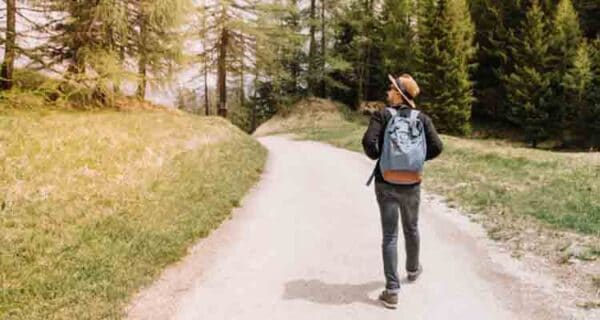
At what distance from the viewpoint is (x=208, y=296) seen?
16.0 ft

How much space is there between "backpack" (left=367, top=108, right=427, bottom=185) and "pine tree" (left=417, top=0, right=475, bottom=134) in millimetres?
26104

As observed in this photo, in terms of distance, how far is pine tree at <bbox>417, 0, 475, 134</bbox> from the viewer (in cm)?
2927

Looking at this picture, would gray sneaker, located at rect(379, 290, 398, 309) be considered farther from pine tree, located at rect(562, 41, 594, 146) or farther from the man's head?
pine tree, located at rect(562, 41, 594, 146)

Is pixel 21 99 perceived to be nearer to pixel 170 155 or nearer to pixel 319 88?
pixel 170 155

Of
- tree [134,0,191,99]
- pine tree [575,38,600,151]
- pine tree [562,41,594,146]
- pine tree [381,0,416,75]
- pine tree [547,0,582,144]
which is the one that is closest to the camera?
tree [134,0,191,99]

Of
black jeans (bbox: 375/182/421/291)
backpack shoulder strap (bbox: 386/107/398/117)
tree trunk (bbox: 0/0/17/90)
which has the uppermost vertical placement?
tree trunk (bbox: 0/0/17/90)

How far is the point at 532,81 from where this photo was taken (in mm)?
27828

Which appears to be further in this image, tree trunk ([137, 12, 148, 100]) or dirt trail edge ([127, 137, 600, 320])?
tree trunk ([137, 12, 148, 100])

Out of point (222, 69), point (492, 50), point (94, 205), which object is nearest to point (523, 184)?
point (94, 205)

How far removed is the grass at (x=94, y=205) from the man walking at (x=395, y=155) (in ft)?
8.98

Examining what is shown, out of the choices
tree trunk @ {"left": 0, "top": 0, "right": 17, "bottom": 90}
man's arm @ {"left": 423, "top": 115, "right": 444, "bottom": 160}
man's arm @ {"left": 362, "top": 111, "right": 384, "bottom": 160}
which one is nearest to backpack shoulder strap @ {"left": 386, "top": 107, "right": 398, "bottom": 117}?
man's arm @ {"left": 362, "top": 111, "right": 384, "bottom": 160}

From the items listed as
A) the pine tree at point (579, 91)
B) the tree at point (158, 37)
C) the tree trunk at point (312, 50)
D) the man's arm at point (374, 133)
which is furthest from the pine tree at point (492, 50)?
the man's arm at point (374, 133)

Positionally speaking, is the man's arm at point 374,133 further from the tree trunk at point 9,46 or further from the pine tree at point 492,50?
the pine tree at point 492,50

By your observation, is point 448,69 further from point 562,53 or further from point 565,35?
point 565,35
